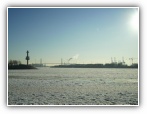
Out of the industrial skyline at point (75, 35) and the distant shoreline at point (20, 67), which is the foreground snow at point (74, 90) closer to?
the distant shoreline at point (20, 67)

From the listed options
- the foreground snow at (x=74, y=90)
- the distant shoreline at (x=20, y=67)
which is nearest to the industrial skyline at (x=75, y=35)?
the distant shoreline at (x=20, y=67)

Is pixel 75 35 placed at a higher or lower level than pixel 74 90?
higher

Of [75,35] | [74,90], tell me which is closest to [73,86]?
[74,90]

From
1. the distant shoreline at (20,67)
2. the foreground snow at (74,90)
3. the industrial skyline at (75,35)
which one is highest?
the industrial skyline at (75,35)

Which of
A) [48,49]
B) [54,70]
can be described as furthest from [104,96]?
[48,49]

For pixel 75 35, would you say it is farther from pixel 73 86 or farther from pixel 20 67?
pixel 20 67
